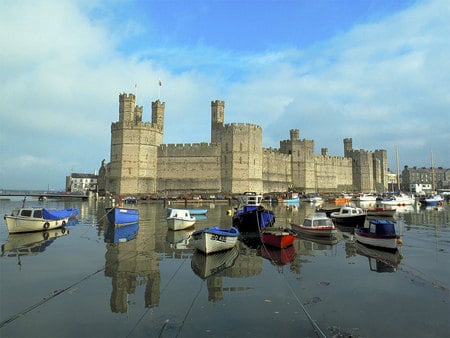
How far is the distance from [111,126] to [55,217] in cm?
3102

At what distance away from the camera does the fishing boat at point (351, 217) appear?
20781 millimetres

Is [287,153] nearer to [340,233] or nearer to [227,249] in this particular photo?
[340,233]

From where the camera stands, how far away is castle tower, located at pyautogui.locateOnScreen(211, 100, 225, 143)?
5034 centimetres

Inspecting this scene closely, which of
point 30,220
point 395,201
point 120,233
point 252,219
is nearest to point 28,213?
point 30,220

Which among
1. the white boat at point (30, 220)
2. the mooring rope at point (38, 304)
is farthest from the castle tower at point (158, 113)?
the mooring rope at point (38, 304)

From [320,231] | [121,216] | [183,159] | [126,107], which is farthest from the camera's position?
[183,159]

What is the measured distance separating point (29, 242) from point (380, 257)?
14.4m

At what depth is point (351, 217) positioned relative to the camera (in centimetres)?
2097

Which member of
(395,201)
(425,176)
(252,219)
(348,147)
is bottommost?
(252,219)

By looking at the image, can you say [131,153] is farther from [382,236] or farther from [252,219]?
[382,236]

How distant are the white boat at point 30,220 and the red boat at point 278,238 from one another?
12299mm

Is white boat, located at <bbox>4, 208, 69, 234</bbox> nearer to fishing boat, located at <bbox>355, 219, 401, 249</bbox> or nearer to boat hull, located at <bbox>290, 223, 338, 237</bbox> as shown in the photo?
boat hull, located at <bbox>290, 223, 338, 237</bbox>

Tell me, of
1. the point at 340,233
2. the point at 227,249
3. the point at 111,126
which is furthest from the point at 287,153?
the point at 227,249

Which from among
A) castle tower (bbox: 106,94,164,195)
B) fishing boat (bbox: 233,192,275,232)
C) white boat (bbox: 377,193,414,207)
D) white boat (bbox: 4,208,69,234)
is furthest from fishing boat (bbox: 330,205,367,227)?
castle tower (bbox: 106,94,164,195)
